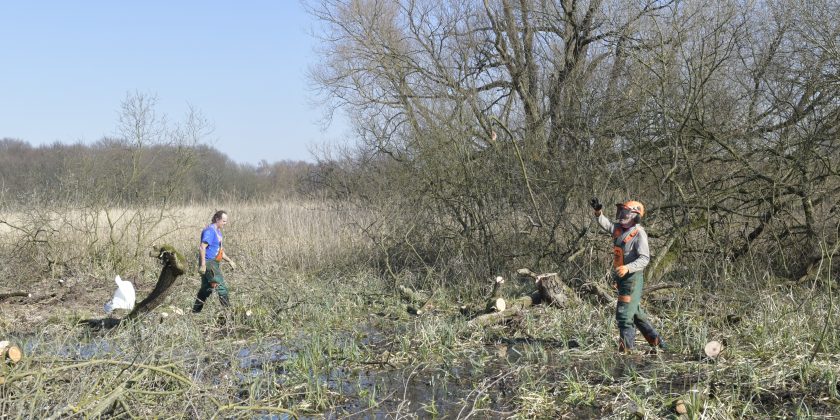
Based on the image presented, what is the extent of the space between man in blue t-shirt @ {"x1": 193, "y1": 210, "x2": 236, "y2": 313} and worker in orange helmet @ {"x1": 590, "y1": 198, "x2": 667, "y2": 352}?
16.8ft

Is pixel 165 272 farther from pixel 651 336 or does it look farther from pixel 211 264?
pixel 651 336

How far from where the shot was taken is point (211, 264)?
978cm

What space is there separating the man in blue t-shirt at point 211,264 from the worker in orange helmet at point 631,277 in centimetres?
511

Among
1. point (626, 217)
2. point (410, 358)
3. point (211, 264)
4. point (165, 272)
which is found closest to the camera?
point (165, 272)

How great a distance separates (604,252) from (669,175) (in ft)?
4.68

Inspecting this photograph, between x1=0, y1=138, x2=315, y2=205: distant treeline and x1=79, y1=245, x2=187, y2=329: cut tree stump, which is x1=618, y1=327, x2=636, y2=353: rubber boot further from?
x1=0, y1=138, x2=315, y2=205: distant treeline

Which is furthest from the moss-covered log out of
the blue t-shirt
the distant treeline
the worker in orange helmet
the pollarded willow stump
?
the distant treeline

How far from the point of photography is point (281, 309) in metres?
9.27

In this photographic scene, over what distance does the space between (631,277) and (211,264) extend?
5.39 m

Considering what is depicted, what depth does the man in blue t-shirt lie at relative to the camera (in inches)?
384

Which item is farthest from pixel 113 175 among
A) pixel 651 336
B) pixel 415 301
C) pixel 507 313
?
pixel 651 336

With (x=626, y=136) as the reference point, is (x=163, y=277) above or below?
below

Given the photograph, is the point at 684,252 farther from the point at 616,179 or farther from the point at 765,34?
the point at 765,34

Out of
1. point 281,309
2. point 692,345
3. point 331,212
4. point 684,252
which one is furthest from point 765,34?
point 331,212
